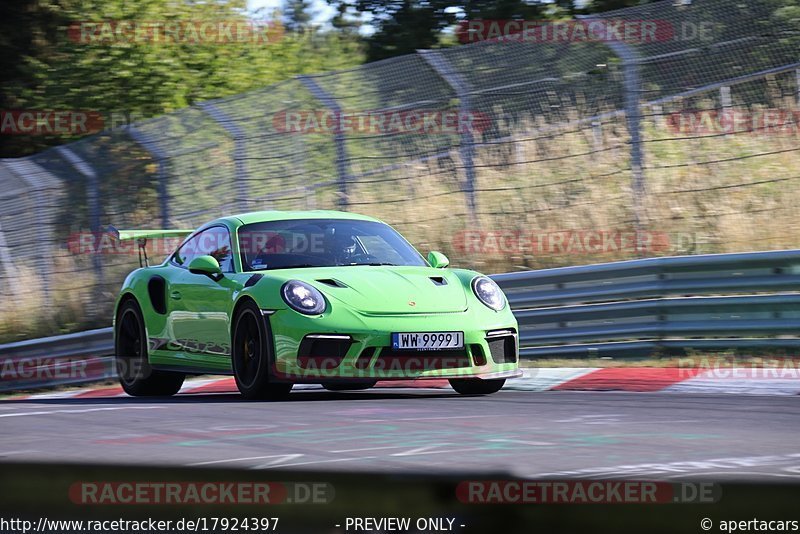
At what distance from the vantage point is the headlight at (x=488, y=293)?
26.2ft

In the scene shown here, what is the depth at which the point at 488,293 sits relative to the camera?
8039 millimetres

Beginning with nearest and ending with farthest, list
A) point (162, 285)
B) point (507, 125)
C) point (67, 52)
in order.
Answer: point (162, 285)
point (507, 125)
point (67, 52)

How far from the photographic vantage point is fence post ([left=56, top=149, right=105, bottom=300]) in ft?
48.4

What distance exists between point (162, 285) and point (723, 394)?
3.95 meters

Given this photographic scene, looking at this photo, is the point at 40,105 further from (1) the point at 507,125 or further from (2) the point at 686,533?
(2) the point at 686,533

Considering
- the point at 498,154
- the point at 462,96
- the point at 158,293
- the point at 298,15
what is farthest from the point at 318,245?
the point at 298,15

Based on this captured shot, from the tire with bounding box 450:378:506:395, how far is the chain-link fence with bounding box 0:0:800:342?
3753 millimetres

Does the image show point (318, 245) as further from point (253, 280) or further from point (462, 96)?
point (462, 96)

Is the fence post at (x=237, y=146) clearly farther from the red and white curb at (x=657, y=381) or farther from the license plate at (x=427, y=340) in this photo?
the license plate at (x=427, y=340)

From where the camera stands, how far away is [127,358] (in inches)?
382

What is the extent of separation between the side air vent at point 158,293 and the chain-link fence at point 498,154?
3752 mm

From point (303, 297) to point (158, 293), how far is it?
206 cm

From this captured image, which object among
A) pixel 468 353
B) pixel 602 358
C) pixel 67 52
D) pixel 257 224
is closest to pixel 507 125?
pixel 602 358

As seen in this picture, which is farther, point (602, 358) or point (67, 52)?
point (67, 52)
